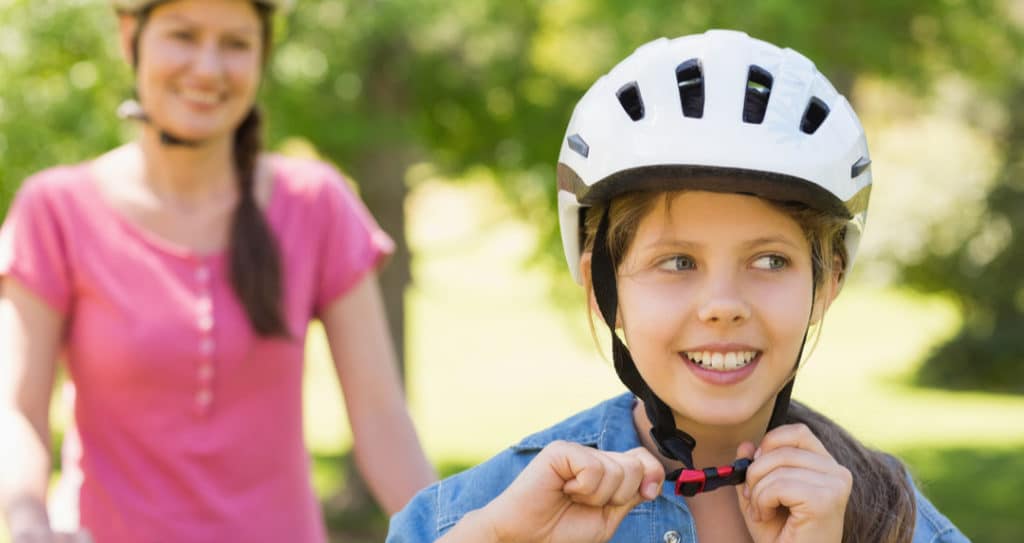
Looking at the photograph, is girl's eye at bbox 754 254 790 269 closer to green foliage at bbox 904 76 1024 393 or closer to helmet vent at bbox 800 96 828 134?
helmet vent at bbox 800 96 828 134

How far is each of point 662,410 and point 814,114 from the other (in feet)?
2.21

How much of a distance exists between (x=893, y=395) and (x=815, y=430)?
17270mm

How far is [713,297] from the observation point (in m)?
2.80

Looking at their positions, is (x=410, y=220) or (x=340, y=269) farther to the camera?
(x=410, y=220)

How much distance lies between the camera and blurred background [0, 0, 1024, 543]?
865cm

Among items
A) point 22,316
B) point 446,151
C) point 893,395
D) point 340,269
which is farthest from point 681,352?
point 893,395

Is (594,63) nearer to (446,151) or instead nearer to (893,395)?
(446,151)

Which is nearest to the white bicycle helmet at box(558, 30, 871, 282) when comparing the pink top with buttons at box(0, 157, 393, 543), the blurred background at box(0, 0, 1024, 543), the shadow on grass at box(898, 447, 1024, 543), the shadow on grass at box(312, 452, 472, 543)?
the pink top with buttons at box(0, 157, 393, 543)

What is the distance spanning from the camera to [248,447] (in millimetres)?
3982

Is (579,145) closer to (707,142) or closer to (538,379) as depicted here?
(707,142)

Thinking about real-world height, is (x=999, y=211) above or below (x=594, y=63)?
below

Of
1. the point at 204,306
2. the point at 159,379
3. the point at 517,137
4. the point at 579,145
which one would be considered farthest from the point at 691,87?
the point at 517,137

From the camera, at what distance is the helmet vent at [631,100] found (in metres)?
3.06

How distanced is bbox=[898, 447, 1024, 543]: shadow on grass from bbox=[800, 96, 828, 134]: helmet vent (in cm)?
965
